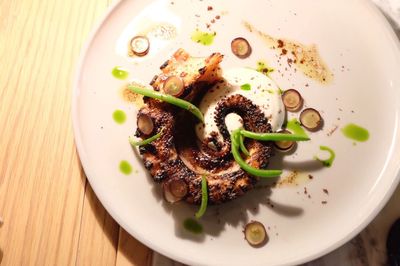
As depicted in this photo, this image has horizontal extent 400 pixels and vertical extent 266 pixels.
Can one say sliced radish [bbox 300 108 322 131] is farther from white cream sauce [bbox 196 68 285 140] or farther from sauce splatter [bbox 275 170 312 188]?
sauce splatter [bbox 275 170 312 188]

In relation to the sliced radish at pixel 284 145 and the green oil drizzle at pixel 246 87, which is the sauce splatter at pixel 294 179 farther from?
the green oil drizzle at pixel 246 87

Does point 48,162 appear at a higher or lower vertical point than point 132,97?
lower

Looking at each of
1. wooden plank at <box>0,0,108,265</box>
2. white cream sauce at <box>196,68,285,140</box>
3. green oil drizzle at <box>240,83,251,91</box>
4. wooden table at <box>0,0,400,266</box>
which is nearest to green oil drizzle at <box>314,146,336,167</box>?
white cream sauce at <box>196,68,285,140</box>

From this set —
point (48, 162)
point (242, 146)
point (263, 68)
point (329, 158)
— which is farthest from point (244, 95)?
point (48, 162)

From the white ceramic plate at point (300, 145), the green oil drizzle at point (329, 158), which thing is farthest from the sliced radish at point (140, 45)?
the green oil drizzle at point (329, 158)

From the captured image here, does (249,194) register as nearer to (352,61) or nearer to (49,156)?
(352,61)

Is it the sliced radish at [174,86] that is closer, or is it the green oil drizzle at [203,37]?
the sliced radish at [174,86]

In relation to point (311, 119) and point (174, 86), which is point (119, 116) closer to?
point (174, 86)
